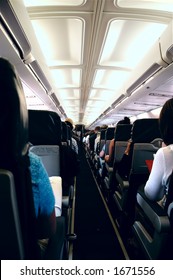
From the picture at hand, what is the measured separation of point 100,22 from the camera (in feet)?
9.61

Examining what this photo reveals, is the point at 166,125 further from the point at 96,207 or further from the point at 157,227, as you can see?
the point at 96,207

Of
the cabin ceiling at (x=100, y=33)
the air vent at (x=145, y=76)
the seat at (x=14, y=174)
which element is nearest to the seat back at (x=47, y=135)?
the cabin ceiling at (x=100, y=33)

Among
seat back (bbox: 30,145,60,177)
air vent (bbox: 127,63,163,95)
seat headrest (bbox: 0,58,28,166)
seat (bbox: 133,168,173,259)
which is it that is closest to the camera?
seat headrest (bbox: 0,58,28,166)

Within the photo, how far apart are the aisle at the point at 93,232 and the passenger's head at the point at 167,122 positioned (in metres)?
1.73

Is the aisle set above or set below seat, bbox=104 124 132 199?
below

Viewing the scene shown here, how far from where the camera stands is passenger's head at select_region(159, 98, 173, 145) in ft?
4.97

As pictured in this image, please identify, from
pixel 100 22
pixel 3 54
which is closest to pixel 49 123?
pixel 3 54

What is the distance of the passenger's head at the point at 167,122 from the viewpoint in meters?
1.51

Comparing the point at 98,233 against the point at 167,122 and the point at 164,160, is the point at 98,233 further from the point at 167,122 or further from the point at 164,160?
the point at 167,122

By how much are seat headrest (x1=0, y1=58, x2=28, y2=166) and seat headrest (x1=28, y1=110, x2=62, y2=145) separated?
1521 mm

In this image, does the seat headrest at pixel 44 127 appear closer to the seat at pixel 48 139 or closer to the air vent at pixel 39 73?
the seat at pixel 48 139

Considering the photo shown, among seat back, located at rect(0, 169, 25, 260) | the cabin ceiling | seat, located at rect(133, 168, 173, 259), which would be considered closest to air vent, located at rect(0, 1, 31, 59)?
the cabin ceiling

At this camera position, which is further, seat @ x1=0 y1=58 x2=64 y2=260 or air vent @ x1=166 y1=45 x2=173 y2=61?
air vent @ x1=166 y1=45 x2=173 y2=61

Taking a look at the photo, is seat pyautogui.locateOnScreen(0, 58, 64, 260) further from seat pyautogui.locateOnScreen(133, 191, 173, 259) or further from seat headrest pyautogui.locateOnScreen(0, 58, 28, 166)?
seat pyautogui.locateOnScreen(133, 191, 173, 259)
